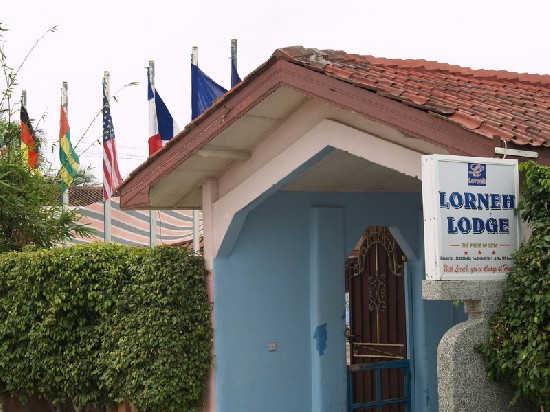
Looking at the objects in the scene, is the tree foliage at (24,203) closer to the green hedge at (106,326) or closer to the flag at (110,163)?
the green hedge at (106,326)

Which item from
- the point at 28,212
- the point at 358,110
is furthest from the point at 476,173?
the point at 28,212

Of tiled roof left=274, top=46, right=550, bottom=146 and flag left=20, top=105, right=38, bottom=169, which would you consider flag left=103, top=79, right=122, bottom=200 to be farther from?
tiled roof left=274, top=46, right=550, bottom=146

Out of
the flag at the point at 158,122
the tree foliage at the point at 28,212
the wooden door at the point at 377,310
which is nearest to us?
the wooden door at the point at 377,310

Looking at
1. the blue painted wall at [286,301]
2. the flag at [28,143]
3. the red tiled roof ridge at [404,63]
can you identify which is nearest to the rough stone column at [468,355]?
the red tiled roof ridge at [404,63]

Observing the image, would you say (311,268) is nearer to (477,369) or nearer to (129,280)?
(129,280)

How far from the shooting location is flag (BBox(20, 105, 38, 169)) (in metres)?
13.8

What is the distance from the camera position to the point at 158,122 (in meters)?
18.3

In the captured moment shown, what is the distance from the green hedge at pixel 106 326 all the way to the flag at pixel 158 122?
8132 millimetres

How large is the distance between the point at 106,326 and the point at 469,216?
484cm

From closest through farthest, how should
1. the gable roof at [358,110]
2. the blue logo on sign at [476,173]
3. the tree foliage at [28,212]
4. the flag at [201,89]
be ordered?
the blue logo on sign at [476,173], the gable roof at [358,110], the tree foliage at [28,212], the flag at [201,89]

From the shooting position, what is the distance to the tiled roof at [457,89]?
251 inches

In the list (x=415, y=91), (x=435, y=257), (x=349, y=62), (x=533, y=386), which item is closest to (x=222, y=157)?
(x=349, y=62)

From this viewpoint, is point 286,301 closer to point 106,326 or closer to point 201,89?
point 106,326

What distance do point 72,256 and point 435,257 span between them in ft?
16.4
